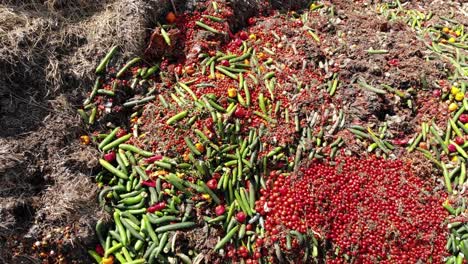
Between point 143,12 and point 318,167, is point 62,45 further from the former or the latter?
point 318,167

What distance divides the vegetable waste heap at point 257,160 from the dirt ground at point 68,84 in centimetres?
12

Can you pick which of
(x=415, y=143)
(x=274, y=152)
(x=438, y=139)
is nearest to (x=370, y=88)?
(x=415, y=143)

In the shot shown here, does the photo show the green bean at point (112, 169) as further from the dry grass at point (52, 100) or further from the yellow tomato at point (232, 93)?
the yellow tomato at point (232, 93)

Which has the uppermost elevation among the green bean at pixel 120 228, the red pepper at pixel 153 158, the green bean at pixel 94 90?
the green bean at pixel 94 90

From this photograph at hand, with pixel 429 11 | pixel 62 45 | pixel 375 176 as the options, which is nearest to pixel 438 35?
pixel 429 11

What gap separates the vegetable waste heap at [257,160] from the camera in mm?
4121

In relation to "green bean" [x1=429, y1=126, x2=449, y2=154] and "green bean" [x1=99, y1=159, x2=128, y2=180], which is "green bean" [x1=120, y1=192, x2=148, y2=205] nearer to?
"green bean" [x1=99, y1=159, x2=128, y2=180]

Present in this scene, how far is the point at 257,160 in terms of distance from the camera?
14.5 ft

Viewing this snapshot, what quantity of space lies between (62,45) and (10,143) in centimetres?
126

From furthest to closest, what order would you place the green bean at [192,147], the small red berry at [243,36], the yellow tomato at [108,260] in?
1. the small red berry at [243,36]
2. the green bean at [192,147]
3. the yellow tomato at [108,260]

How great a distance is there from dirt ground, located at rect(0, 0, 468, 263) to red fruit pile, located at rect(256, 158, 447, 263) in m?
0.69

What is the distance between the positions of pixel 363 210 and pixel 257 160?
1.16m

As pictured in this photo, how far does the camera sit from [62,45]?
190 inches

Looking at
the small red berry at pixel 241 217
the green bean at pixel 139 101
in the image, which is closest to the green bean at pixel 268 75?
the green bean at pixel 139 101
